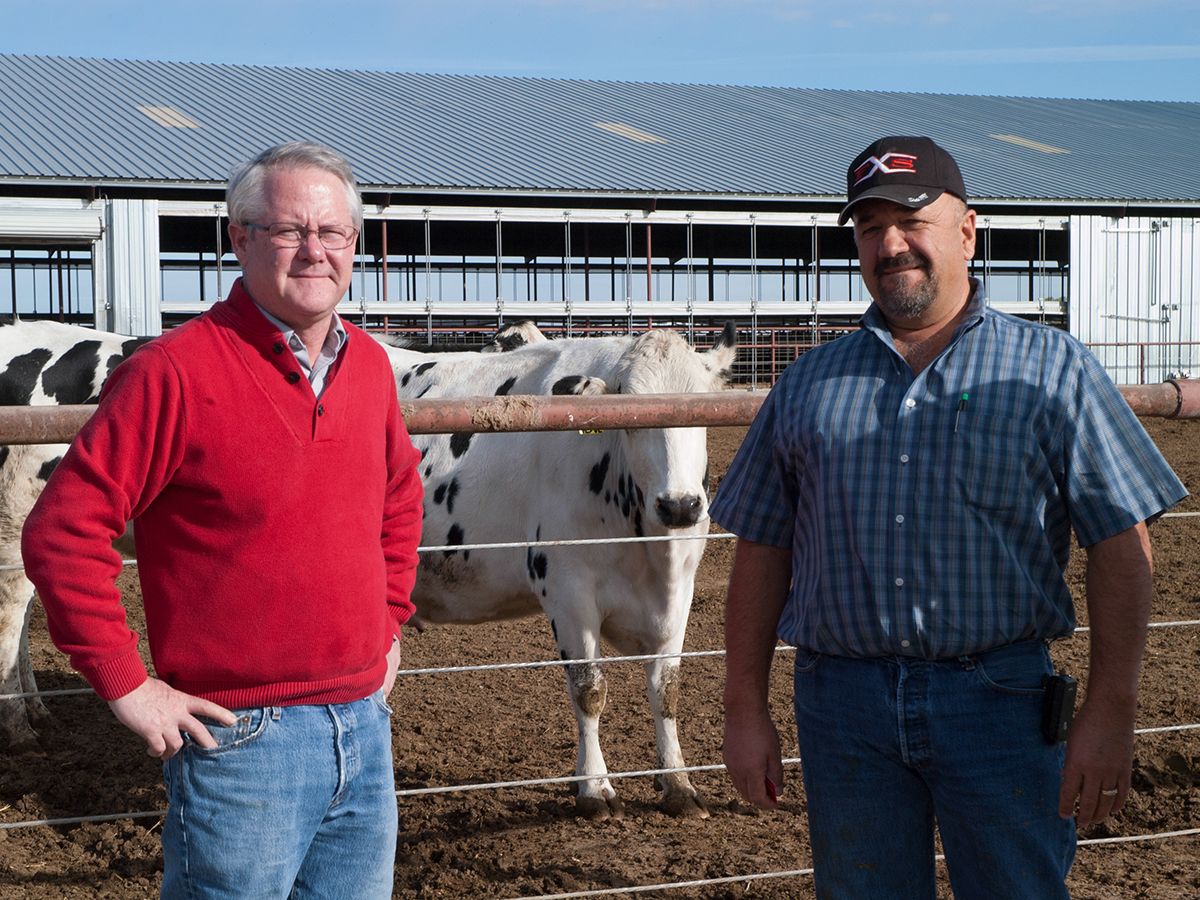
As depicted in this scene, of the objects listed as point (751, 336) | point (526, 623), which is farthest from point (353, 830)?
point (751, 336)

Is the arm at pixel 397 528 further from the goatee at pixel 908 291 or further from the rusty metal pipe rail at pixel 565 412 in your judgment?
the goatee at pixel 908 291

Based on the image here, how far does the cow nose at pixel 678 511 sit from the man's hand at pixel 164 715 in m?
2.78

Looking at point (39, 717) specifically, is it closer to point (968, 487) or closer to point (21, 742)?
point (21, 742)

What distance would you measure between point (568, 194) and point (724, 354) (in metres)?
18.1

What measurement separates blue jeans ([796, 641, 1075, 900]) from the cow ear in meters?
3.17

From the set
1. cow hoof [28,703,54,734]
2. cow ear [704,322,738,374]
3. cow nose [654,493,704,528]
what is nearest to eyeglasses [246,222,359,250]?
cow nose [654,493,704,528]

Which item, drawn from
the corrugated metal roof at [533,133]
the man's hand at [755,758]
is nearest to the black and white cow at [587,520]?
the man's hand at [755,758]

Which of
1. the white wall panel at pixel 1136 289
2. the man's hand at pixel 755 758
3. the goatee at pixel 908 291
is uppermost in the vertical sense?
the white wall panel at pixel 1136 289

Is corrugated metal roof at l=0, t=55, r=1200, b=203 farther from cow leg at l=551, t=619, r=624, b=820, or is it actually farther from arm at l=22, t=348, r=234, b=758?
arm at l=22, t=348, r=234, b=758

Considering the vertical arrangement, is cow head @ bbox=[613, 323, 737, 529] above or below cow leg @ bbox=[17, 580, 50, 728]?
above

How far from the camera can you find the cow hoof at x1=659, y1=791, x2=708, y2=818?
15.0 feet

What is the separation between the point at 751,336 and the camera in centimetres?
2445

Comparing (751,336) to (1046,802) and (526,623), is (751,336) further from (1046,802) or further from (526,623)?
(1046,802)

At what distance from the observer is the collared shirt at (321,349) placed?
195 centimetres
